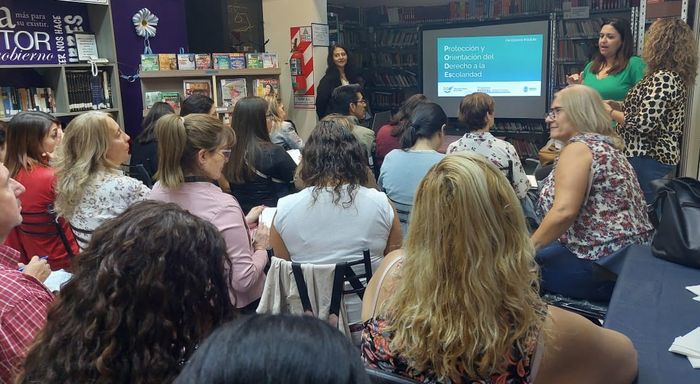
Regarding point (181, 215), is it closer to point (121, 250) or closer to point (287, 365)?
point (121, 250)

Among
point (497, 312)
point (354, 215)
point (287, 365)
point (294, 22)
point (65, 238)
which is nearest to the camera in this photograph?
point (287, 365)

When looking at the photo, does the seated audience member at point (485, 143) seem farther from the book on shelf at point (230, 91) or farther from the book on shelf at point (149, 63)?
the book on shelf at point (149, 63)

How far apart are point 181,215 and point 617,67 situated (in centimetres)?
388

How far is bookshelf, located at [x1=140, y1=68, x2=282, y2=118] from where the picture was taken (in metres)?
5.23

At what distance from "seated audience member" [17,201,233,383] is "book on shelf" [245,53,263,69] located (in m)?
4.84

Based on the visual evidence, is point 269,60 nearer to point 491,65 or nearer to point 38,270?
point 491,65

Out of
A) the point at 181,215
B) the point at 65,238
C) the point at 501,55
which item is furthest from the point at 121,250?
the point at 501,55

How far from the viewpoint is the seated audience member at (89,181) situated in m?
2.51

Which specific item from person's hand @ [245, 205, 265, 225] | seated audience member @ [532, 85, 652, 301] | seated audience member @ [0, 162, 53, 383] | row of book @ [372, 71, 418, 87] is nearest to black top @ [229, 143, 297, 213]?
person's hand @ [245, 205, 265, 225]

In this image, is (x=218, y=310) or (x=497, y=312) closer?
(x=218, y=310)

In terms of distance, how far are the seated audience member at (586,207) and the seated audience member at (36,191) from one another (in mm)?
2296

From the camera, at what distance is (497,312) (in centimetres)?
125

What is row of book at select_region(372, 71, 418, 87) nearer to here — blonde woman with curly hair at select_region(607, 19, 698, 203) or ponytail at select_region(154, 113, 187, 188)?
blonde woman with curly hair at select_region(607, 19, 698, 203)

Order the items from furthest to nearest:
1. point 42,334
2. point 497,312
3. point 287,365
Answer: point 497,312, point 42,334, point 287,365
